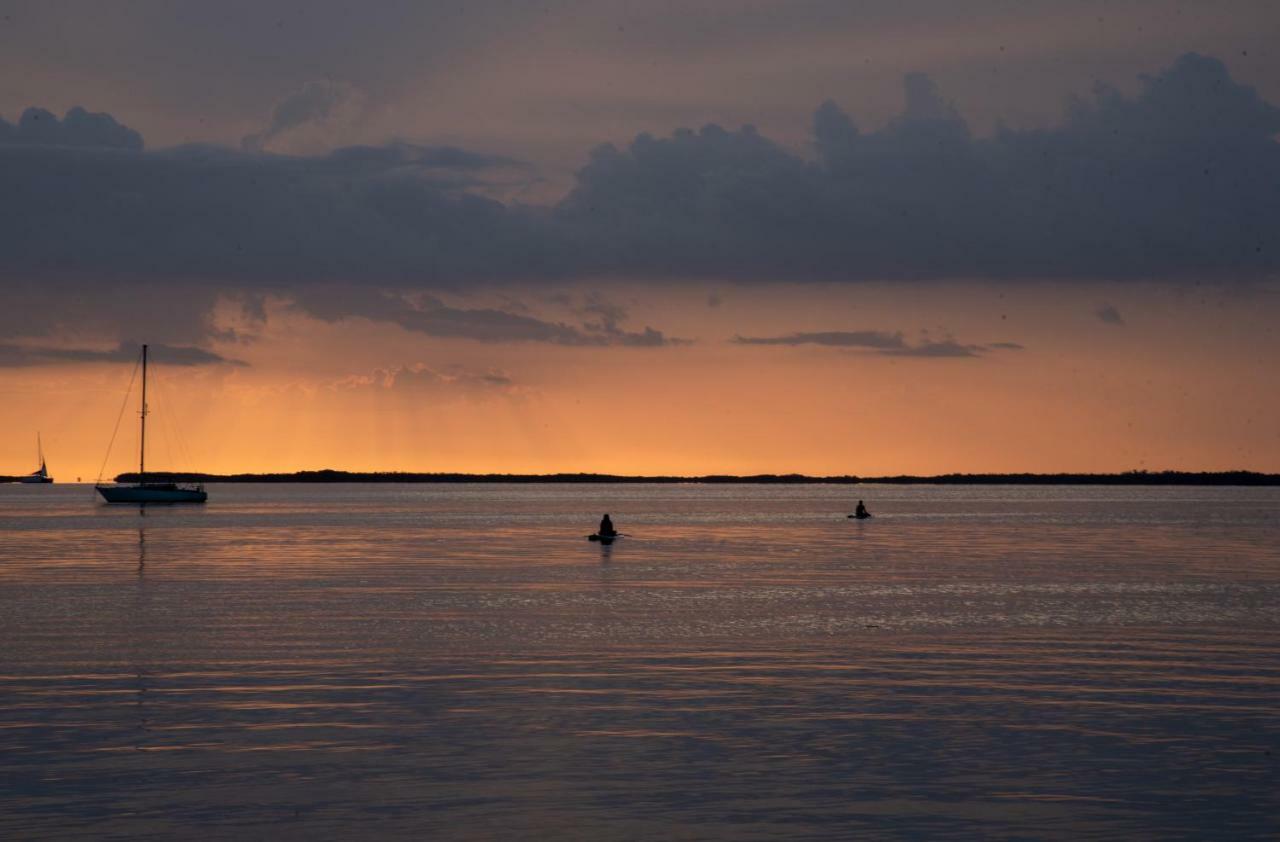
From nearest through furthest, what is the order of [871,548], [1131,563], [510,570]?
[510,570] < [1131,563] < [871,548]

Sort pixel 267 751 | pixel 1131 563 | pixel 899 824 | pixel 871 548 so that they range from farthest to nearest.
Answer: pixel 871 548 → pixel 1131 563 → pixel 267 751 → pixel 899 824

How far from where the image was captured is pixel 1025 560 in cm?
8419

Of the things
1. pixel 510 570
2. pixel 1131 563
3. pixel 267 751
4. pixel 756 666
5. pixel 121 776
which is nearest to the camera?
pixel 121 776

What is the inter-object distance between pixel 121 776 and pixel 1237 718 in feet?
64.9

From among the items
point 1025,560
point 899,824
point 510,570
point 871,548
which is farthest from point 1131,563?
point 899,824

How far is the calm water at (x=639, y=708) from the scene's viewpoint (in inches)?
811

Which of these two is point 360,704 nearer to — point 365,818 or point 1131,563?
point 365,818

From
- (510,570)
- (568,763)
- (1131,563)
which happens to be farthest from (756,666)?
(1131,563)

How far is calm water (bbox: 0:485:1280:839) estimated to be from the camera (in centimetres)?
2059

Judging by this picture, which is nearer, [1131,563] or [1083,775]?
[1083,775]

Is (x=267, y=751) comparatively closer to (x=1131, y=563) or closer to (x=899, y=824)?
(x=899, y=824)

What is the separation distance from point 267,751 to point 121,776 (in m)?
2.63

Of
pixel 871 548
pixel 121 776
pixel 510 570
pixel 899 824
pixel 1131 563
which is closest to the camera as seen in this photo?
pixel 899 824

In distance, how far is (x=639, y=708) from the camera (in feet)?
95.7
